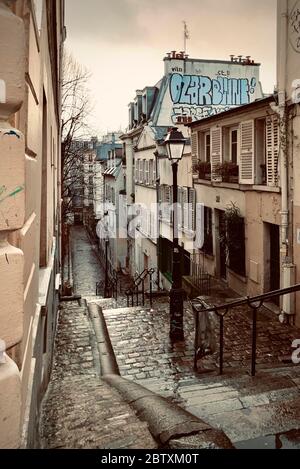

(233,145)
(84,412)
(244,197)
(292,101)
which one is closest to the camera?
(84,412)

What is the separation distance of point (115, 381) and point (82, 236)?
42277 mm

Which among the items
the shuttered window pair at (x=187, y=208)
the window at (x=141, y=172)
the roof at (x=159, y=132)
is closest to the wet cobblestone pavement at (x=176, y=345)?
the shuttered window pair at (x=187, y=208)

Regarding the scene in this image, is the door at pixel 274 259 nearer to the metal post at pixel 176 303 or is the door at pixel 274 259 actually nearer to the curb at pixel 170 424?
the metal post at pixel 176 303

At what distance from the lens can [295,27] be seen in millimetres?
9391

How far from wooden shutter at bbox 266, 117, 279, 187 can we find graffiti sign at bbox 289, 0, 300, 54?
1.71m

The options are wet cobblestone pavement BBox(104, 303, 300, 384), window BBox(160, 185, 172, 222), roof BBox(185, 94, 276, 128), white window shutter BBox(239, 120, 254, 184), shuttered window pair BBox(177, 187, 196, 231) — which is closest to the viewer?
wet cobblestone pavement BBox(104, 303, 300, 384)

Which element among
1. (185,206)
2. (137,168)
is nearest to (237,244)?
(185,206)

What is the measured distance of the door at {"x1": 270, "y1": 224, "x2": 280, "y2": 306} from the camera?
11.0 meters

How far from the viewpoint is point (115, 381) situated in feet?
18.0

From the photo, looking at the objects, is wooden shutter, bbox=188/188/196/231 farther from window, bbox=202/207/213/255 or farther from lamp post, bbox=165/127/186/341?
lamp post, bbox=165/127/186/341

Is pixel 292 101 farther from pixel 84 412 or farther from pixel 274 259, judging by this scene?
pixel 84 412

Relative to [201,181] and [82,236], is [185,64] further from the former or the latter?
[82,236]

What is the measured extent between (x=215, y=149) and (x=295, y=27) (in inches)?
200

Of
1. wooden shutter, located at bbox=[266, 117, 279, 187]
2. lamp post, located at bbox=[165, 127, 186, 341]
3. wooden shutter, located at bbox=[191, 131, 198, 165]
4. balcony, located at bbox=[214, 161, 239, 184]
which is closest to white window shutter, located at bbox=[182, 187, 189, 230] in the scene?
wooden shutter, located at bbox=[191, 131, 198, 165]
